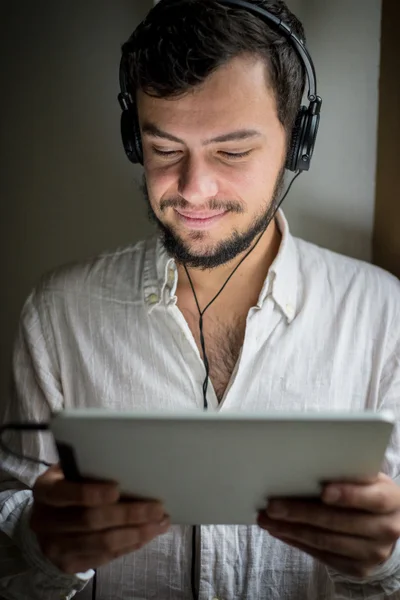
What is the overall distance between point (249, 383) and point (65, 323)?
1.13 ft

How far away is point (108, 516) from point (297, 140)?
64 centimetres

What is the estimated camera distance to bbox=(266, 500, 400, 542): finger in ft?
2.51

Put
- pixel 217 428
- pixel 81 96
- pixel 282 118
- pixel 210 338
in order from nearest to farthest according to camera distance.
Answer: pixel 217 428
pixel 282 118
pixel 210 338
pixel 81 96

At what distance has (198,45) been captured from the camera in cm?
93

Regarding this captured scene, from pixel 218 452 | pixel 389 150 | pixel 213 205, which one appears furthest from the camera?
pixel 389 150

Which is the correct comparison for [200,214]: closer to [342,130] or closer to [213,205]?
[213,205]

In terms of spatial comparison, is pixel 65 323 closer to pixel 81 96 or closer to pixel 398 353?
pixel 81 96

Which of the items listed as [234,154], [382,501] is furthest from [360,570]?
[234,154]

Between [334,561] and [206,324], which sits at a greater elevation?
[206,324]

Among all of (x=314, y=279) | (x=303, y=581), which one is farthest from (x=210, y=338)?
(x=303, y=581)

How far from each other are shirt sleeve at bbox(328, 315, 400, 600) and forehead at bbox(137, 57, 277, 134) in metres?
0.45

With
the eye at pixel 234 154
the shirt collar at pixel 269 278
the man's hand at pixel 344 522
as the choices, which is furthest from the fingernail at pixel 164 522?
the eye at pixel 234 154

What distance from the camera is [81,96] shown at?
4.27ft

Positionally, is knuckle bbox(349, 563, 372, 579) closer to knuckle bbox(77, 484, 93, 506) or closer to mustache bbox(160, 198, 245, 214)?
knuckle bbox(77, 484, 93, 506)
